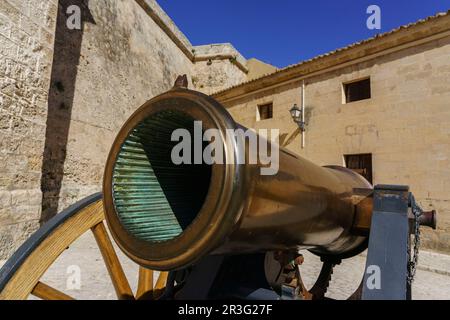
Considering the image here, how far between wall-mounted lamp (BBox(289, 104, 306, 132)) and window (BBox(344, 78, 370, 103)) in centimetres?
130

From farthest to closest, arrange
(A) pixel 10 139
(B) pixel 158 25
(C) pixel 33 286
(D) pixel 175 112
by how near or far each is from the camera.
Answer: (B) pixel 158 25 → (A) pixel 10 139 → (C) pixel 33 286 → (D) pixel 175 112

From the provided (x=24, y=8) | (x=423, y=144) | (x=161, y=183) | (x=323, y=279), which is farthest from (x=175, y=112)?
(x=423, y=144)

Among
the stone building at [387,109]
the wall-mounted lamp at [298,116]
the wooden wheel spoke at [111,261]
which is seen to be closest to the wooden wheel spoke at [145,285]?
the wooden wheel spoke at [111,261]

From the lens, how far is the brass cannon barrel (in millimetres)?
878

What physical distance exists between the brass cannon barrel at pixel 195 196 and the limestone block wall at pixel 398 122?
262 inches

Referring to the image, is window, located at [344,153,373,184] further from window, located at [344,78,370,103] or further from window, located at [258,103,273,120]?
window, located at [258,103,273,120]

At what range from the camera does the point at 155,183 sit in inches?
49.1

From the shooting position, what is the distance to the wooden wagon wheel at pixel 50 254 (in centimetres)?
149

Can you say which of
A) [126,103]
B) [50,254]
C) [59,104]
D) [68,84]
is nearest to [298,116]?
[126,103]

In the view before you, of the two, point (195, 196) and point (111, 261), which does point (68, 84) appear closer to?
point (111, 261)

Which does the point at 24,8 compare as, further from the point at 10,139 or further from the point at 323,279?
the point at 323,279

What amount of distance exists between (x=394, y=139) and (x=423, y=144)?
64cm

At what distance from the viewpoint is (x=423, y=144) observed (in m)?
7.10

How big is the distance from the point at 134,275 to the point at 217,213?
12.1 feet
